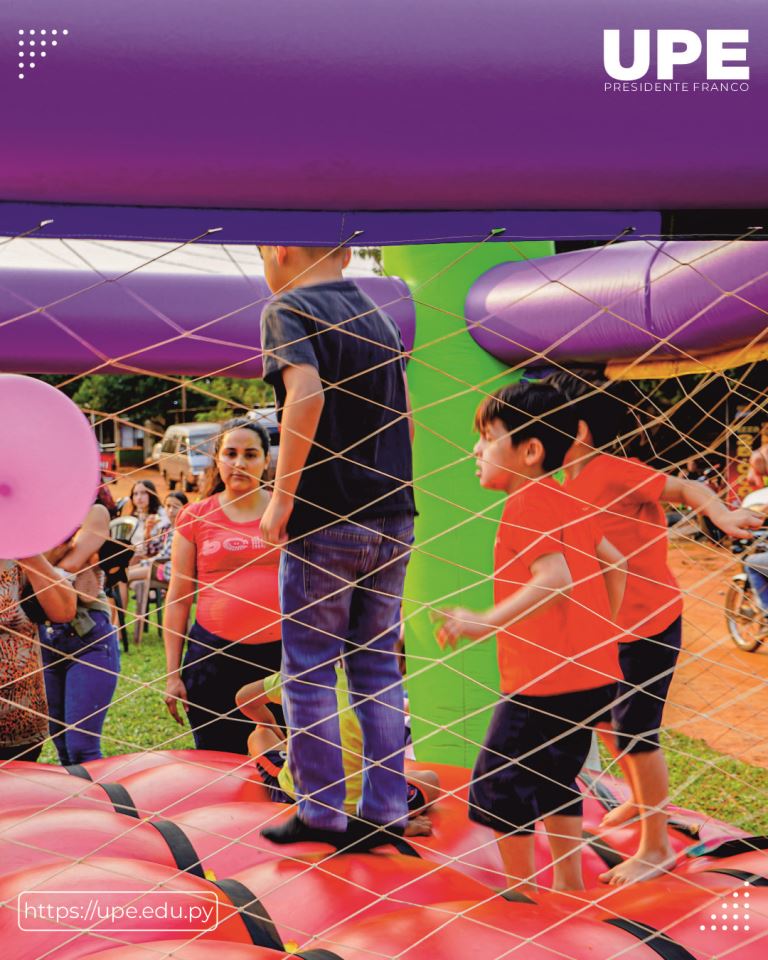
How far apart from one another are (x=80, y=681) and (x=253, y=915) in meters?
1.10

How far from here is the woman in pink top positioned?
210 cm

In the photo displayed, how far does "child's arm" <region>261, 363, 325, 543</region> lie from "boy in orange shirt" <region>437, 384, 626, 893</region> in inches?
11.3

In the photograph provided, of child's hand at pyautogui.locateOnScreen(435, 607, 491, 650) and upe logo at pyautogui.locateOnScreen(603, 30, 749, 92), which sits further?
child's hand at pyautogui.locateOnScreen(435, 607, 491, 650)

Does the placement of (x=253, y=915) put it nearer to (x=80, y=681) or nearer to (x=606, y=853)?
(x=606, y=853)

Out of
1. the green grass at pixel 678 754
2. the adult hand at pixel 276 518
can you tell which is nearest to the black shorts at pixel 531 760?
the adult hand at pixel 276 518

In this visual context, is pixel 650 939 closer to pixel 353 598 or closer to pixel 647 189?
pixel 353 598

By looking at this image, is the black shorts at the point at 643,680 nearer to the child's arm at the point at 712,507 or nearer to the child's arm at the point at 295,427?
the child's arm at the point at 712,507

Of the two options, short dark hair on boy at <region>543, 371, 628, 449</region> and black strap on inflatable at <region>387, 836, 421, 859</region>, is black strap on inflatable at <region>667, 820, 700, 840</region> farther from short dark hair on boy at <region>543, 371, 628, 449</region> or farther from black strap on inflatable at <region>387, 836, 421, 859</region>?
short dark hair on boy at <region>543, 371, 628, 449</region>

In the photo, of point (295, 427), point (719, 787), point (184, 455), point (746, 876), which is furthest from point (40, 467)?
point (719, 787)

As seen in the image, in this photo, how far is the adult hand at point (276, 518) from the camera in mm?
1374

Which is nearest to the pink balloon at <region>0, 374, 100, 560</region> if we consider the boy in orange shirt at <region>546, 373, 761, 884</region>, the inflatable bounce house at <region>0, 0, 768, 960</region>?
the inflatable bounce house at <region>0, 0, 768, 960</region>

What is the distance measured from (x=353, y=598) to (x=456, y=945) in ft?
1.82

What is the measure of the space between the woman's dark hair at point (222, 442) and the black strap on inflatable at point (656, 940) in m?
1.25

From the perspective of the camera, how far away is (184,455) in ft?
8.02
